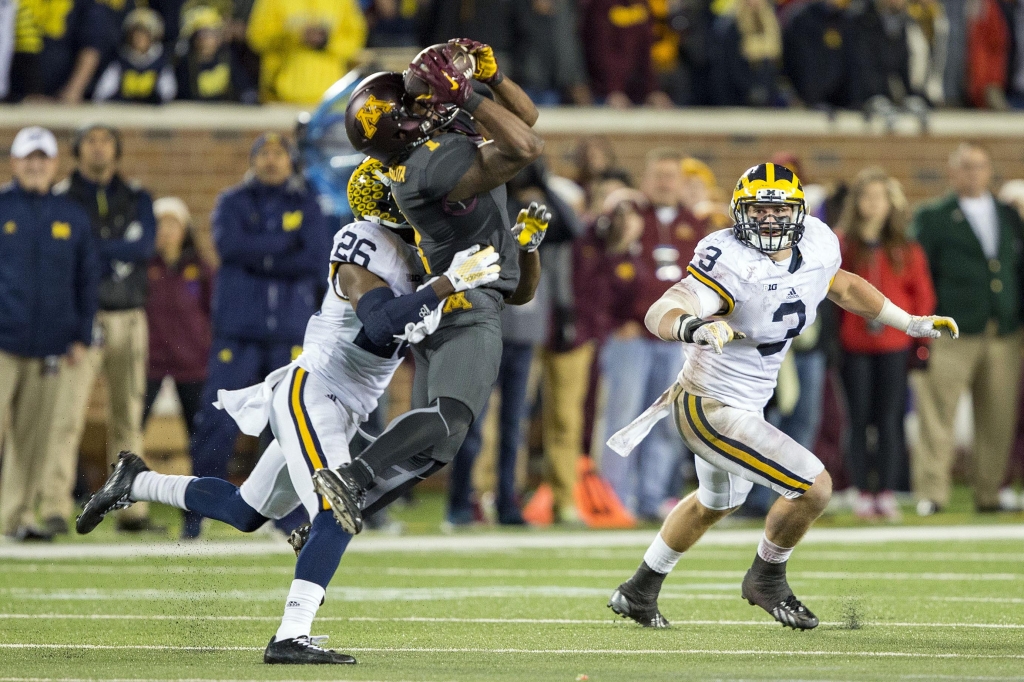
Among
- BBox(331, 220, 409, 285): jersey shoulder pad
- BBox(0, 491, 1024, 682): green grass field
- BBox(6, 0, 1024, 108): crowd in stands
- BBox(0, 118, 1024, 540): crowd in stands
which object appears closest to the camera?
BBox(0, 491, 1024, 682): green grass field

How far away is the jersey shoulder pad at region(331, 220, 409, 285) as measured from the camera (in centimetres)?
573

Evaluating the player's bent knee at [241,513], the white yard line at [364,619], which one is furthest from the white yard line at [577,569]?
the player's bent knee at [241,513]

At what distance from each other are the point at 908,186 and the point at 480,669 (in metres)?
10.4

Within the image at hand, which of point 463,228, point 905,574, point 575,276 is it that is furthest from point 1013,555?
point 463,228

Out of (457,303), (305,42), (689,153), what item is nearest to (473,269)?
(457,303)

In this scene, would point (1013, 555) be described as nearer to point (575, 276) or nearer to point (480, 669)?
point (575, 276)

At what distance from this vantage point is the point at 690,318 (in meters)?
5.79

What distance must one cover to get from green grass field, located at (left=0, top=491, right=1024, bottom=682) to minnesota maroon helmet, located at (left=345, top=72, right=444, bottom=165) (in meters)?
1.63

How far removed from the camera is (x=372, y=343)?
581cm

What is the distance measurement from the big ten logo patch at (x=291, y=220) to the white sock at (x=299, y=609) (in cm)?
471

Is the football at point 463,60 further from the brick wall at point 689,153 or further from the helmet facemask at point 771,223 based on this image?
the brick wall at point 689,153

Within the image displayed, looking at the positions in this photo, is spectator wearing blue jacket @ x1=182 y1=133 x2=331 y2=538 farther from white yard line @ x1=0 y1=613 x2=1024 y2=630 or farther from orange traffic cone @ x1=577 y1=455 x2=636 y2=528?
white yard line @ x1=0 y1=613 x2=1024 y2=630

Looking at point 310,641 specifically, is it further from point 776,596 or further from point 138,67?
point 138,67

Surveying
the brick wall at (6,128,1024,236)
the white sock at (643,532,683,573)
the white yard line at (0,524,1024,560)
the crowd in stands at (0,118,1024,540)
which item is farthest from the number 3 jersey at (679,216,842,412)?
the brick wall at (6,128,1024,236)
